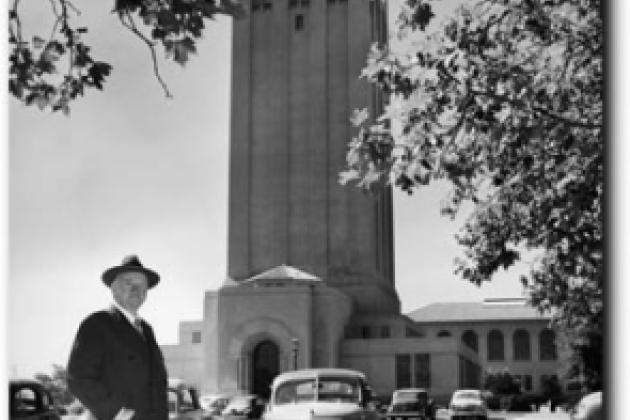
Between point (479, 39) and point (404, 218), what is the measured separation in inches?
63.7

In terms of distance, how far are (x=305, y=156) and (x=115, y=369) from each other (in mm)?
30275

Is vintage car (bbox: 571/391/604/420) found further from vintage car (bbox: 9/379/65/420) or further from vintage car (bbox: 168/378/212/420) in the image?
vintage car (bbox: 9/379/65/420)

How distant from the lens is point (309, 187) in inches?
1358

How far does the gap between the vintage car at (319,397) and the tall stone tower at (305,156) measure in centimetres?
314

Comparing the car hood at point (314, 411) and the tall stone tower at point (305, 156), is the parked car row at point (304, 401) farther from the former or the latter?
the tall stone tower at point (305, 156)

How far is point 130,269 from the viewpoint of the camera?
21.8 feet

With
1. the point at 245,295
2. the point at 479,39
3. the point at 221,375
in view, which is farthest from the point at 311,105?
the point at 479,39

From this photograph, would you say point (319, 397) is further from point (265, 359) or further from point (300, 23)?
point (265, 359)

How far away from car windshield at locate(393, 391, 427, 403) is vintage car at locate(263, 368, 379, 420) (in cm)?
461

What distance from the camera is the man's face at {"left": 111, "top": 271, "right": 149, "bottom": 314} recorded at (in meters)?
6.55

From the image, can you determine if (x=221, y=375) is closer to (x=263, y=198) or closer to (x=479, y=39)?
(x=263, y=198)

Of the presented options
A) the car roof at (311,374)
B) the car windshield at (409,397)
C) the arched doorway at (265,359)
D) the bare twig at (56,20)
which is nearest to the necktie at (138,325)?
the bare twig at (56,20)

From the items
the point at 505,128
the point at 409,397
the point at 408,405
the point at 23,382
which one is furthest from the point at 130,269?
the point at 409,397

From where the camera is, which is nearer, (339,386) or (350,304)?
(339,386)
